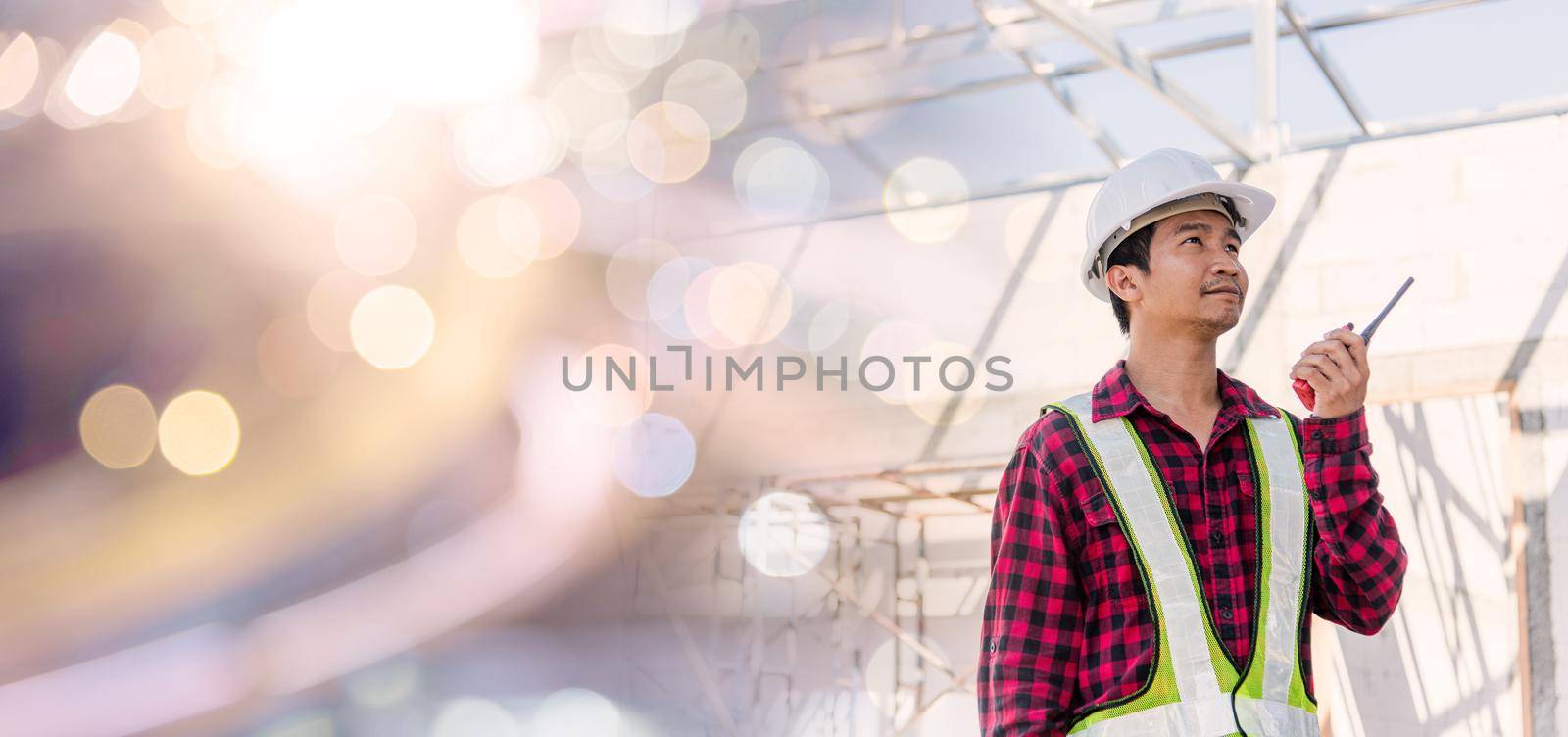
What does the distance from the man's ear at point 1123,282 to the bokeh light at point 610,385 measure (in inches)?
253

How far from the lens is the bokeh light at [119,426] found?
2.43 metres

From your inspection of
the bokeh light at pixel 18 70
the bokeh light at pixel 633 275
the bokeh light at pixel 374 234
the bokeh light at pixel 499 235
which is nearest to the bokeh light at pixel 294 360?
the bokeh light at pixel 374 234

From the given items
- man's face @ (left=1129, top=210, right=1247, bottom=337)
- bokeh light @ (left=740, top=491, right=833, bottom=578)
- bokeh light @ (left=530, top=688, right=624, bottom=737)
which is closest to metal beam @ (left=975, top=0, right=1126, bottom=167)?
bokeh light @ (left=740, top=491, right=833, bottom=578)

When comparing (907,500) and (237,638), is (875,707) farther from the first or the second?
(237,638)

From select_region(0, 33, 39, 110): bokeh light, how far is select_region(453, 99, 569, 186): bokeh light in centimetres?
193

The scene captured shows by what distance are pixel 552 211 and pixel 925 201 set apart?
2.18m

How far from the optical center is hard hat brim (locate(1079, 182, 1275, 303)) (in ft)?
5.87

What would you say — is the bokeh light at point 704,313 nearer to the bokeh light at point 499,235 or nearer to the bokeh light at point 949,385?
the bokeh light at point 949,385

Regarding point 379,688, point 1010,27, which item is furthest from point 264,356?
point 1010,27

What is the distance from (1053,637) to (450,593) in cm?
308

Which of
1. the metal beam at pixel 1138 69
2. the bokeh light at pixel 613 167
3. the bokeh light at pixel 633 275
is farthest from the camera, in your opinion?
the bokeh light at pixel 613 167

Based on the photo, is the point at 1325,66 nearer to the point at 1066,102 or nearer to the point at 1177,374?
the point at 1066,102

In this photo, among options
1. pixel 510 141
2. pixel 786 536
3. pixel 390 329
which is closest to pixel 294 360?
pixel 390 329

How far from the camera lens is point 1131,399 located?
1.79 m
